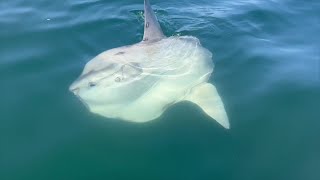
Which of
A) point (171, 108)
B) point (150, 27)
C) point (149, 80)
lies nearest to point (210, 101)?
point (171, 108)

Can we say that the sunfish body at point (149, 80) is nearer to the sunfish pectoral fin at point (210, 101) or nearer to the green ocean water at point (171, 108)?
the sunfish pectoral fin at point (210, 101)

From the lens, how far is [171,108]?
658 centimetres

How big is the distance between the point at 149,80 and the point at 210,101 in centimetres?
105

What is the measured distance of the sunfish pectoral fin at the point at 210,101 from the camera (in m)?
6.22

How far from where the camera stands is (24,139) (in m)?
5.97

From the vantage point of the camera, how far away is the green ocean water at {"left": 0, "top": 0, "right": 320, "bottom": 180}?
219 inches

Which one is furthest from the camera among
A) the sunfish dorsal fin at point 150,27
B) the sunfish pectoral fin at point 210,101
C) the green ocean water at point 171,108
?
the sunfish dorsal fin at point 150,27

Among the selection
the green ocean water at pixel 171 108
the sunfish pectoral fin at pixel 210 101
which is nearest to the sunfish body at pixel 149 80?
the sunfish pectoral fin at pixel 210 101

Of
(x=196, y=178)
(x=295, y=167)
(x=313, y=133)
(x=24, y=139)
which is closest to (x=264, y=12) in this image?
(x=313, y=133)

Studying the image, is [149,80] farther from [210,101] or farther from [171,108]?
[210,101]

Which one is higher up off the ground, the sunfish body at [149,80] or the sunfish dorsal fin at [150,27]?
the sunfish dorsal fin at [150,27]

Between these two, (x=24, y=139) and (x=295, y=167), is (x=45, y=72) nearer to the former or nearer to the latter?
(x=24, y=139)

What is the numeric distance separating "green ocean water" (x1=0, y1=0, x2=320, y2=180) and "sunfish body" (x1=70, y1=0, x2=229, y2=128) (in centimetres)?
17

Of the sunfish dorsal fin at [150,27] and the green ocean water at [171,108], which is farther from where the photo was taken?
the sunfish dorsal fin at [150,27]
